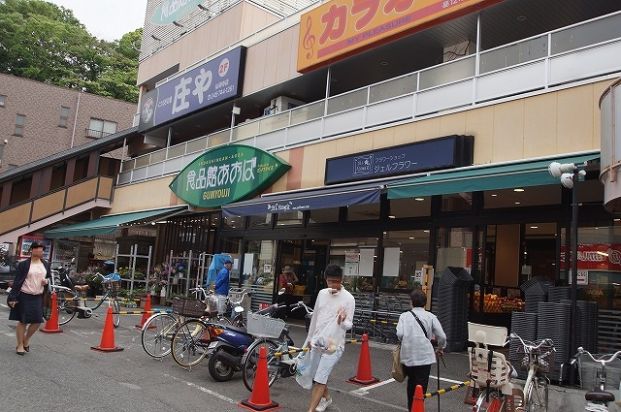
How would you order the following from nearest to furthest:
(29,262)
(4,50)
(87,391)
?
(87,391) < (29,262) < (4,50)

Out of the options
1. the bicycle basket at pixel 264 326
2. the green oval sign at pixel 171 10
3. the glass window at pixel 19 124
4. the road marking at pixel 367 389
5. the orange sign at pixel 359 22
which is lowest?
the road marking at pixel 367 389

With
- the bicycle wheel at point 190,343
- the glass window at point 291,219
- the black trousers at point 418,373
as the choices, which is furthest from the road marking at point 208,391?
the glass window at point 291,219

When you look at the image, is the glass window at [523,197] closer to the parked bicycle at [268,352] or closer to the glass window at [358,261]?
the glass window at [358,261]

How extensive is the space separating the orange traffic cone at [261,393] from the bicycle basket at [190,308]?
2.42 metres

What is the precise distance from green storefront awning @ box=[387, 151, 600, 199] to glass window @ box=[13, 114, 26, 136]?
37713mm

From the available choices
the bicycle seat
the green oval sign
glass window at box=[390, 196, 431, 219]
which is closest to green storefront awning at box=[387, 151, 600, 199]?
glass window at box=[390, 196, 431, 219]

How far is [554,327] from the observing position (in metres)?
7.76

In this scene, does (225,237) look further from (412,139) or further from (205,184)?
(412,139)

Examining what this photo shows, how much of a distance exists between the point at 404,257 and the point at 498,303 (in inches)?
91.1

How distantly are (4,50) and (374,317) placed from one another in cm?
4863

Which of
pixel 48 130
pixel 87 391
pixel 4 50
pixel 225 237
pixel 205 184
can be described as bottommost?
pixel 87 391

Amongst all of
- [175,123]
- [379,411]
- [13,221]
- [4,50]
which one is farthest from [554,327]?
[4,50]

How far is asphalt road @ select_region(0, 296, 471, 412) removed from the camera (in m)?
6.42

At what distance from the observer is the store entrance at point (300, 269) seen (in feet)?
51.9
